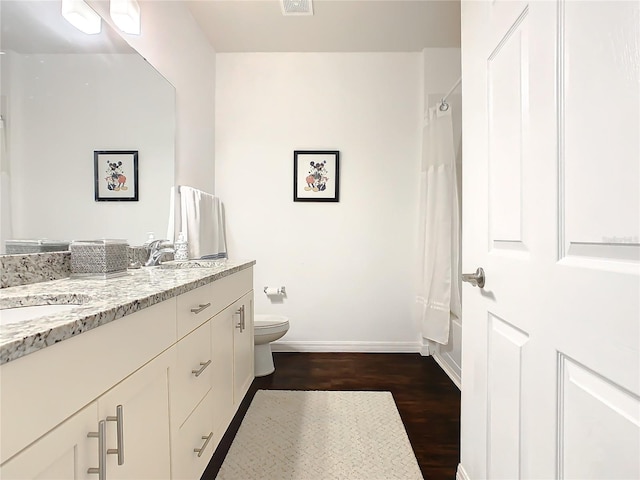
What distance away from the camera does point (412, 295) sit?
3.10 m

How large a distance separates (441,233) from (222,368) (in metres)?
1.83

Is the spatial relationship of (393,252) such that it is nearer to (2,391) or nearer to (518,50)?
(518,50)

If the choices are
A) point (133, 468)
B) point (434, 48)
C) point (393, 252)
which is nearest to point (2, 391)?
point (133, 468)

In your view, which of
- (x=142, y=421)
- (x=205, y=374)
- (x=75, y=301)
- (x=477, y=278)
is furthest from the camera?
(x=205, y=374)

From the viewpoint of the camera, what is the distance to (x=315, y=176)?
10.2 ft

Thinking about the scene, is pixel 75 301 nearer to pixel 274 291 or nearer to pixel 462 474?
pixel 462 474

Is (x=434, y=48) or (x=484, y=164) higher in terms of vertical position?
(x=434, y=48)

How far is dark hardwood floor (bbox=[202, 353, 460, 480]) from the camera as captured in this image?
1.62 meters

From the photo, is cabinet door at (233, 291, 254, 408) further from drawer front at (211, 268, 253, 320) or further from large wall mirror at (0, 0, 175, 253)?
large wall mirror at (0, 0, 175, 253)

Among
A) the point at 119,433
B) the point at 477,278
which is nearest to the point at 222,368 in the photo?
the point at 119,433

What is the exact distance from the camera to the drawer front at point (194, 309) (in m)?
1.14

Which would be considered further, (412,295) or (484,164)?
(412,295)

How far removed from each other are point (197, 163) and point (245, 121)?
655mm

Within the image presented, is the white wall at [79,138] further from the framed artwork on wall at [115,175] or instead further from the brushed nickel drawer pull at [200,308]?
the brushed nickel drawer pull at [200,308]
